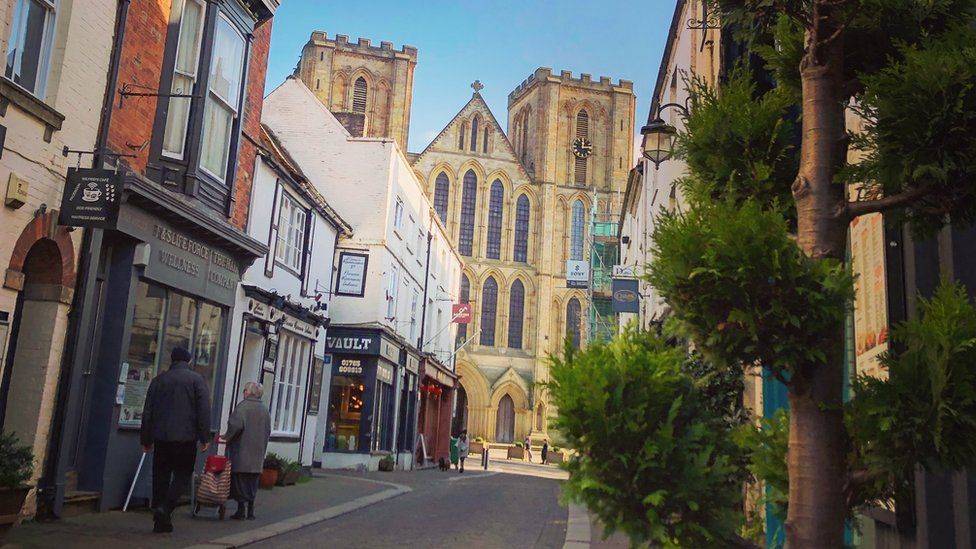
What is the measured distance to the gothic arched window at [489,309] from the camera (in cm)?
5691

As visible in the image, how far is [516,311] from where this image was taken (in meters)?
57.9

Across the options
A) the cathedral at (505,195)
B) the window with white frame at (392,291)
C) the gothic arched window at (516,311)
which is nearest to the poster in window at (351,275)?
the window with white frame at (392,291)

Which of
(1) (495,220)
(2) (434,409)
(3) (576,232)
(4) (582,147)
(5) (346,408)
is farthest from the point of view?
(4) (582,147)

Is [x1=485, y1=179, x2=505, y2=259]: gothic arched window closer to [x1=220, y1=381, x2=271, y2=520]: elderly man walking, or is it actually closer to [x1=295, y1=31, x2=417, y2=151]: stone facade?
[x1=295, y1=31, x2=417, y2=151]: stone facade

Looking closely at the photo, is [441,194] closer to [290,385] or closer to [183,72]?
[290,385]

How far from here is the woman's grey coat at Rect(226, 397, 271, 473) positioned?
9.91 metres

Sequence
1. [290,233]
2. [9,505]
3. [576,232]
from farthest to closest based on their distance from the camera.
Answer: [576,232]
[290,233]
[9,505]

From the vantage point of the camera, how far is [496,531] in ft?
34.8

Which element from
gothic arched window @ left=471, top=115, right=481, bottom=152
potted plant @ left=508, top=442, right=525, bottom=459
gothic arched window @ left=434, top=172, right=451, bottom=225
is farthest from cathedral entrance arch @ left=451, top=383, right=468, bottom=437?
gothic arched window @ left=471, top=115, right=481, bottom=152

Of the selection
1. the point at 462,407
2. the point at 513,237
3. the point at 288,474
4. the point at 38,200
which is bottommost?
the point at 288,474

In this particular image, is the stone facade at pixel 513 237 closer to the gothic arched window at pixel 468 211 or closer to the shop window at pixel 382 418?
the gothic arched window at pixel 468 211

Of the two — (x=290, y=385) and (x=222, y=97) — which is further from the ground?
(x=222, y=97)

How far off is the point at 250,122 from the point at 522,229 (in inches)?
1795

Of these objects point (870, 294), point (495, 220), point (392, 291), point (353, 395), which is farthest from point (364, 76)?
point (870, 294)
